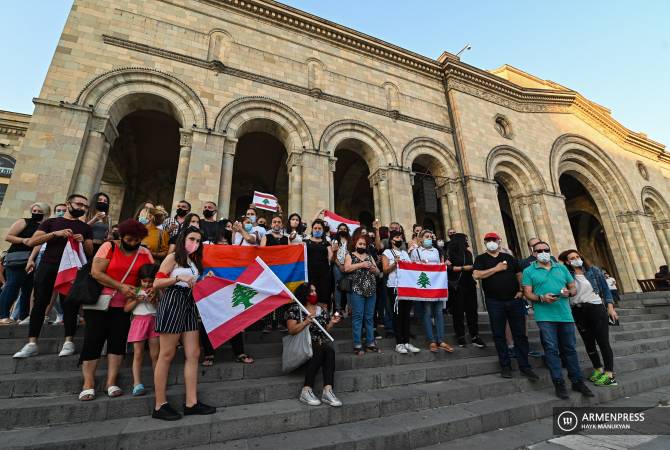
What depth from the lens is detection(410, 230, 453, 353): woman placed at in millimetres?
4862

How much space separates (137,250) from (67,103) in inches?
299

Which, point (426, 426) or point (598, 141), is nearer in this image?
point (426, 426)

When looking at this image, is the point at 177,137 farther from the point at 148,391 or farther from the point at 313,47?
the point at 148,391

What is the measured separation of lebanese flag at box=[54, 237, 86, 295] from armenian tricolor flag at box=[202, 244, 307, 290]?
1665mm

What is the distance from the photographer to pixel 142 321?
3197 millimetres

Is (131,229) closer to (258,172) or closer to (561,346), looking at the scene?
(561,346)

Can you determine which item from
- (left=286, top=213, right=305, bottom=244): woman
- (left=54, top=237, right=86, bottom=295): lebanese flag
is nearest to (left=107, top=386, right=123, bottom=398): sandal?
(left=54, top=237, right=86, bottom=295): lebanese flag

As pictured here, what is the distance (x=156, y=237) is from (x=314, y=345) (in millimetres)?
3232

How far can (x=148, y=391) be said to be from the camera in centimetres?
320

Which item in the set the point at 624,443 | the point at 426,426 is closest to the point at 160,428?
the point at 426,426

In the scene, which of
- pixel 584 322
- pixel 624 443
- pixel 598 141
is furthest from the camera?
pixel 598 141

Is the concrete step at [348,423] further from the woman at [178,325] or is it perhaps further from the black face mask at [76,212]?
the black face mask at [76,212]

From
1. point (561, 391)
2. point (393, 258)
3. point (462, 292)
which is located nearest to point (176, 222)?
point (393, 258)

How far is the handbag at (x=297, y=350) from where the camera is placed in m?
3.56
